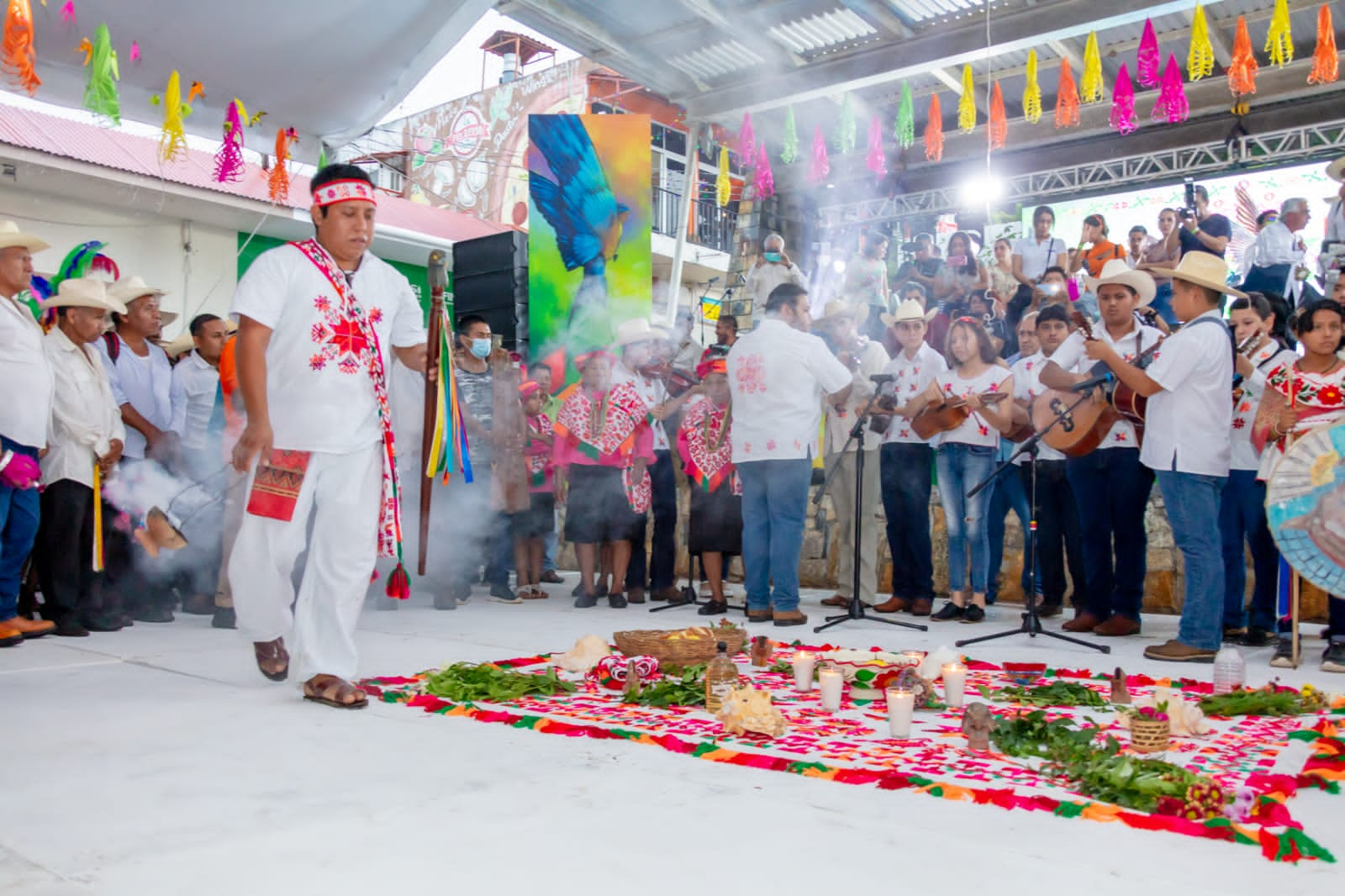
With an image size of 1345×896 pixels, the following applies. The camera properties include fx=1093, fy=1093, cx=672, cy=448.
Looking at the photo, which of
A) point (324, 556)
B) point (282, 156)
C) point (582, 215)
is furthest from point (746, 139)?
point (324, 556)

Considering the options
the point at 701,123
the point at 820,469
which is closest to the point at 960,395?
the point at 820,469

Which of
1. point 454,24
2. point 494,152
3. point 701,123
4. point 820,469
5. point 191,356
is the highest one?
point 494,152

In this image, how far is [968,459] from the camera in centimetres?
629

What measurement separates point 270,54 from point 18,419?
284cm

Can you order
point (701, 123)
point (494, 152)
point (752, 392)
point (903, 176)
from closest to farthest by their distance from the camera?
point (752, 392), point (701, 123), point (903, 176), point (494, 152)

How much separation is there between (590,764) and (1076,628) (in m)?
3.82

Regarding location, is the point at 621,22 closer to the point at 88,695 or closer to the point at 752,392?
the point at 752,392

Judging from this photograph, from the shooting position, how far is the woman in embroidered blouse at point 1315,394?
4.58 meters

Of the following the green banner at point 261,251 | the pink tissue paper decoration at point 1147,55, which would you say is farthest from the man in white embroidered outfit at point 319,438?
the green banner at point 261,251

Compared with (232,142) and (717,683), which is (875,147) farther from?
(717,683)

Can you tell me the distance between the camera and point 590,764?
272 centimetres

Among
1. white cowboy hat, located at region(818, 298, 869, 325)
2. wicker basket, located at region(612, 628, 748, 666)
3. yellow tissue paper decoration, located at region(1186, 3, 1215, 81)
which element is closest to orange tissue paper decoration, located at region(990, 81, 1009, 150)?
yellow tissue paper decoration, located at region(1186, 3, 1215, 81)

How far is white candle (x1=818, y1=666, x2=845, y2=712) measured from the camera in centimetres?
344

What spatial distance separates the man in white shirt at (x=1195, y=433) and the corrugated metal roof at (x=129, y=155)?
345 inches
